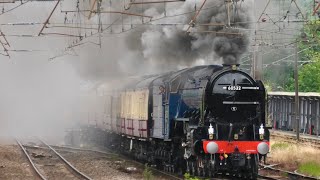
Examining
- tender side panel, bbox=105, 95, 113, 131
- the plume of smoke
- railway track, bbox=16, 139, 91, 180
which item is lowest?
railway track, bbox=16, 139, 91, 180

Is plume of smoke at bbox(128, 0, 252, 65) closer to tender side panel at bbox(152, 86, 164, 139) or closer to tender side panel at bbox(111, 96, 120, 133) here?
tender side panel at bbox(152, 86, 164, 139)

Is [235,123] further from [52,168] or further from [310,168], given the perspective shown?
[52,168]

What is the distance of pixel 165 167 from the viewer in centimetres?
1905

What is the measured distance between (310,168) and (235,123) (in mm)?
4690

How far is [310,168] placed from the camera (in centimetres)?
1894

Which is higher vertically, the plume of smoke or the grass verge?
the plume of smoke

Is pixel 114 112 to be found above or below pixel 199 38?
below

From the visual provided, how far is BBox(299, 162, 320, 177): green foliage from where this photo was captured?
1833 centimetres

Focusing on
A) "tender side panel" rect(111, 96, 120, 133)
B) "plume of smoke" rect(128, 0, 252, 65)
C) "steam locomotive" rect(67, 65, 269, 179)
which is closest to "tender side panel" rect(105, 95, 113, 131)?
"tender side panel" rect(111, 96, 120, 133)

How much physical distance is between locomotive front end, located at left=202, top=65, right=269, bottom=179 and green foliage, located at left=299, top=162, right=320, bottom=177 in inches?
137

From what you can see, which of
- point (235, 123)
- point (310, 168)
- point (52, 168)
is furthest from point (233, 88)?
point (52, 168)

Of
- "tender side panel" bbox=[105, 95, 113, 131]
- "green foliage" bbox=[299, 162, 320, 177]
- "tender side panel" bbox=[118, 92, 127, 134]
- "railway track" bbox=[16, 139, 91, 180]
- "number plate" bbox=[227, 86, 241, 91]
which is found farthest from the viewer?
"tender side panel" bbox=[105, 95, 113, 131]

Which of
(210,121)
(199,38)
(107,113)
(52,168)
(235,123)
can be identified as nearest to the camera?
(210,121)

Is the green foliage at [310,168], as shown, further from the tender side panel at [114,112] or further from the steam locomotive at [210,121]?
the tender side panel at [114,112]
